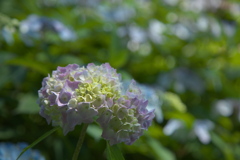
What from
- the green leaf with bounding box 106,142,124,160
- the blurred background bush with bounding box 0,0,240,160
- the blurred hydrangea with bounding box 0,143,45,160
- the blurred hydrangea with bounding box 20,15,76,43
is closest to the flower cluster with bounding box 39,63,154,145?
the green leaf with bounding box 106,142,124,160

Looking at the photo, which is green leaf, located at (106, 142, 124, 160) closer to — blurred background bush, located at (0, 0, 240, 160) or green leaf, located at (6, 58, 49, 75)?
blurred background bush, located at (0, 0, 240, 160)

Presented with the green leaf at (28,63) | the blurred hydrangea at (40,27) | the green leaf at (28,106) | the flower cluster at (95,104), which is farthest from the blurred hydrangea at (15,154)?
the blurred hydrangea at (40,27)

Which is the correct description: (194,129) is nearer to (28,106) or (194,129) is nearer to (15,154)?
(28,106)

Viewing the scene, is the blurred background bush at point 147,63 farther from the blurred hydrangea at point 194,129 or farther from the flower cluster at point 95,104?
the flower cluster at point 95,104

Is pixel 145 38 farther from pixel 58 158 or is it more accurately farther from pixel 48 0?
pixel 58 158

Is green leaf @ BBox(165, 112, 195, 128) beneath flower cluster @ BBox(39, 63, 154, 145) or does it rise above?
beneath

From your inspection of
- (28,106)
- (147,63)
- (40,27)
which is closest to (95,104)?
(28,106)
